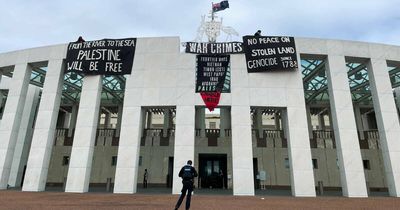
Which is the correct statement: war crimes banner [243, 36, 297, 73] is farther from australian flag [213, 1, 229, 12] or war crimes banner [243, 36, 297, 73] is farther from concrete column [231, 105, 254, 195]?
australian flag [213, 1, 229, 12]

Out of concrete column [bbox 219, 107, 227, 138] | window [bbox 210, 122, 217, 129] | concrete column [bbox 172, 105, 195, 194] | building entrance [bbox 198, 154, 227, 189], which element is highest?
window [bbox 210, 122, 217, 129]

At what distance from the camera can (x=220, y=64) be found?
19062 mm

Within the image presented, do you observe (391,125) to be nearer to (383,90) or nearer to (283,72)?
(383,90)

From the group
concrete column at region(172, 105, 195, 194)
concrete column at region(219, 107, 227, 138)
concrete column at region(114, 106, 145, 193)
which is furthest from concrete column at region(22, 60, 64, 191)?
concrete column at region(219, 107, 227, 138)

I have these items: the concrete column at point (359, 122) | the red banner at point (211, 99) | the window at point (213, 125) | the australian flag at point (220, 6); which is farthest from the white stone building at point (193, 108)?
the window at point (213, 125)

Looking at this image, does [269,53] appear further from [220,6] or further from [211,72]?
[220,6]

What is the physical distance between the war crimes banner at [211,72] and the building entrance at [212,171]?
1045cm

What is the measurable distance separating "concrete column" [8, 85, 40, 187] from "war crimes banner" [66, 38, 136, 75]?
11.1 m

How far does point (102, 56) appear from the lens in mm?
19547

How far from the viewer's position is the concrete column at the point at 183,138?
17.2 metres

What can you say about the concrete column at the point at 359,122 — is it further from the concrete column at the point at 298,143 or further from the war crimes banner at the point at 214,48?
the war crimes banner at the point at 214,48

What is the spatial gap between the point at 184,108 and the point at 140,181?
1256 centimetres

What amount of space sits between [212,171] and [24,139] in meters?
19.0

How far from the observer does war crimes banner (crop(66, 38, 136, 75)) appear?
19.3m
